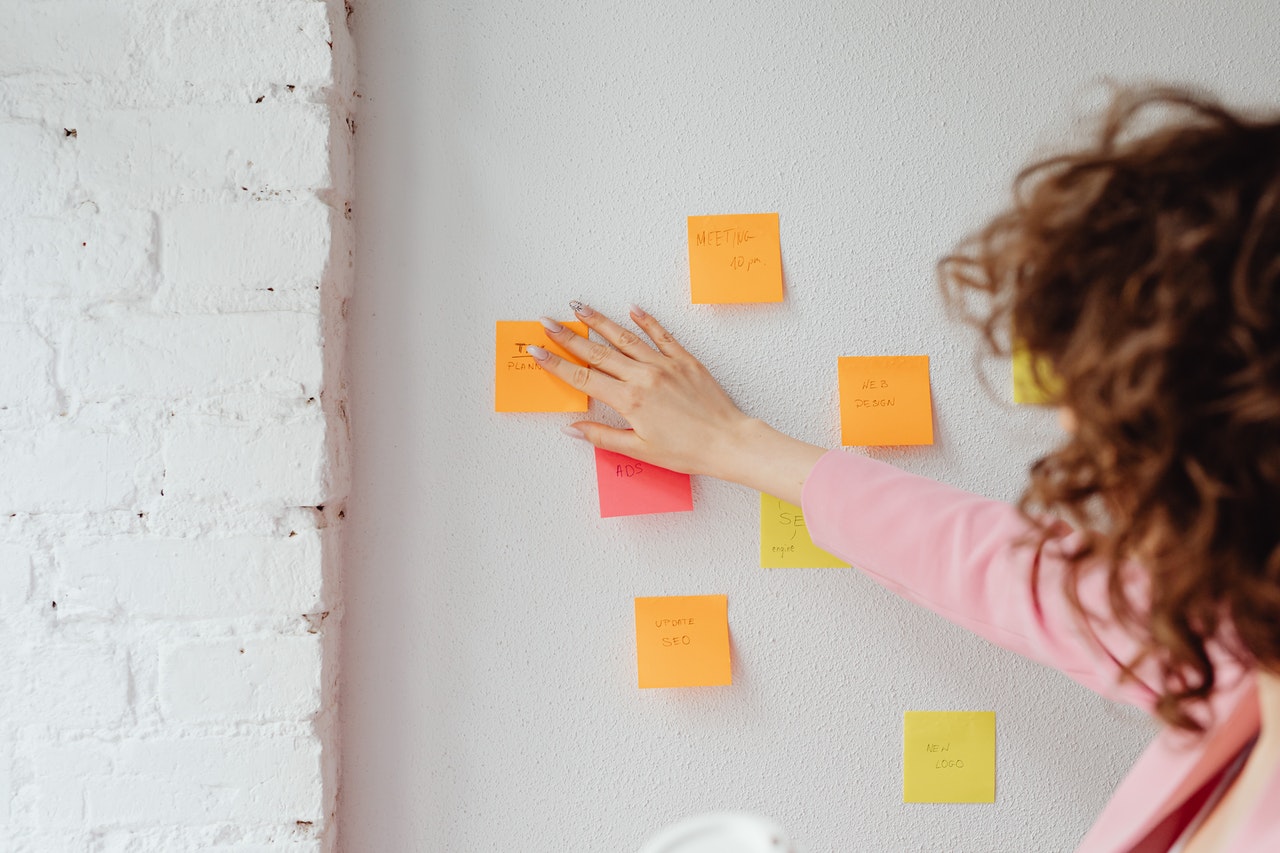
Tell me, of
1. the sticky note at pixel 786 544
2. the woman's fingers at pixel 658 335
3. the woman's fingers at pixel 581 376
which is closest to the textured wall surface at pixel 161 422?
the woman's fingers at pixel 581 376

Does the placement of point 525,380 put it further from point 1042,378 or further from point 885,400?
point 1042,378

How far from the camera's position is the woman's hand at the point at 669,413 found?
32.1 inches

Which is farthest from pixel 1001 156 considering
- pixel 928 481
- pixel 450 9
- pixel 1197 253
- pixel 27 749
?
pixel 27 749

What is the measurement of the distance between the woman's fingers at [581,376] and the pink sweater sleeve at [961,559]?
22 cm

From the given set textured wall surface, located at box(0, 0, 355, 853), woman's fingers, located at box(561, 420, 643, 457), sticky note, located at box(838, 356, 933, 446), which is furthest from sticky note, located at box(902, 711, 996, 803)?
textured wall surface, located at box(0, 0, 355, 853)

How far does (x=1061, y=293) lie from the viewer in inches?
19.7

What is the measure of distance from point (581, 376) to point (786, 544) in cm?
29

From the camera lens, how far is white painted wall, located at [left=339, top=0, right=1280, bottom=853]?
88 centimetres

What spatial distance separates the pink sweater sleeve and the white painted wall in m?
0.12

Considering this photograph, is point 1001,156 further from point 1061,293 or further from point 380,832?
point 380,832

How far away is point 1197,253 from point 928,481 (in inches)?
14.3

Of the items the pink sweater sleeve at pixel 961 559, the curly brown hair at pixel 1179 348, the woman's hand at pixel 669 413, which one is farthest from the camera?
the woman's hand at pixel 669 413

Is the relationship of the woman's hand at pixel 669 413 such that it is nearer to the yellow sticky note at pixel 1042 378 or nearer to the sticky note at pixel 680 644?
the sticky note at pixel 680 644

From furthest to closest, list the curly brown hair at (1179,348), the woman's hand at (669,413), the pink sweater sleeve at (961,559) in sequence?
the woman's hand at (669,413), the pink sweater sleeve at (961,559), the curly brown hair at (1179,348)
